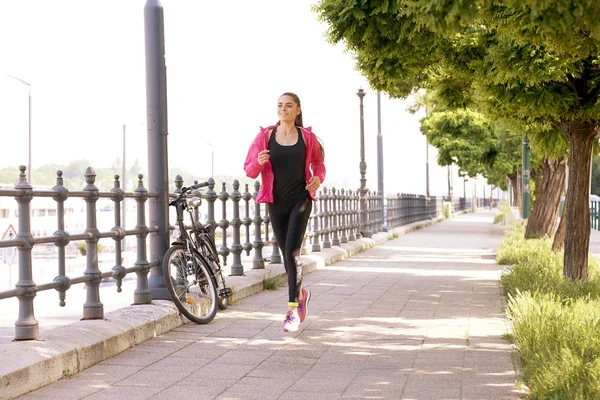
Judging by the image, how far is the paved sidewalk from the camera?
5449 millimetres

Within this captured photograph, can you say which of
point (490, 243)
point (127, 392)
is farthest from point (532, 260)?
point (490, 243)

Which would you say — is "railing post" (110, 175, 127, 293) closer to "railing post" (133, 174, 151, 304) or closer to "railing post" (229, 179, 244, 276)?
"railing post" (133, 174, 151, 304)

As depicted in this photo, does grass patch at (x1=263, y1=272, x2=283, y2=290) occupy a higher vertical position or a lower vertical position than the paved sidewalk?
higher

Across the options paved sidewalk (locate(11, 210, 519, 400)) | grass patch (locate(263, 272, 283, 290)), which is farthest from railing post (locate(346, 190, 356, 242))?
paved sidewalk (locate(11, 210, 519, 400))

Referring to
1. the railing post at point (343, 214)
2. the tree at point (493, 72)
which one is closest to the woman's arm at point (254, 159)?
the tree at point (493, 72)

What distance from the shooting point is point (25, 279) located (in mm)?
6020

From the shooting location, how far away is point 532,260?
539 inches

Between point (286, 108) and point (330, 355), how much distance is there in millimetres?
2115

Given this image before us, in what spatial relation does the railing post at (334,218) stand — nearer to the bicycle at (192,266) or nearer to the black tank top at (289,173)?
the bicycle at (192,266)

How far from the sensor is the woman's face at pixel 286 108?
7586 millimetres

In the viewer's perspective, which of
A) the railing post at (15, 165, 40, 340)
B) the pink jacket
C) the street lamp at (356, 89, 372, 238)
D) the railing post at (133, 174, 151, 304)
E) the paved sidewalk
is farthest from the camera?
the street lamp at (356, 89, 372, 238)

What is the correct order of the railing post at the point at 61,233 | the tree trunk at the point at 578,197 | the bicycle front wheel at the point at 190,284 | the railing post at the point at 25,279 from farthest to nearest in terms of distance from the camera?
the tree trunk at the point at 578,197, the bicycle front wheel at the point at 190,284, the railing post at the point at 61,233, the railing post at the point at 25,279

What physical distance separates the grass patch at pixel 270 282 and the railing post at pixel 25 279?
17.9 feet

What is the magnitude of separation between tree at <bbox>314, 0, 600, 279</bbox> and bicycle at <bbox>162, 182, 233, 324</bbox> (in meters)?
2.17
